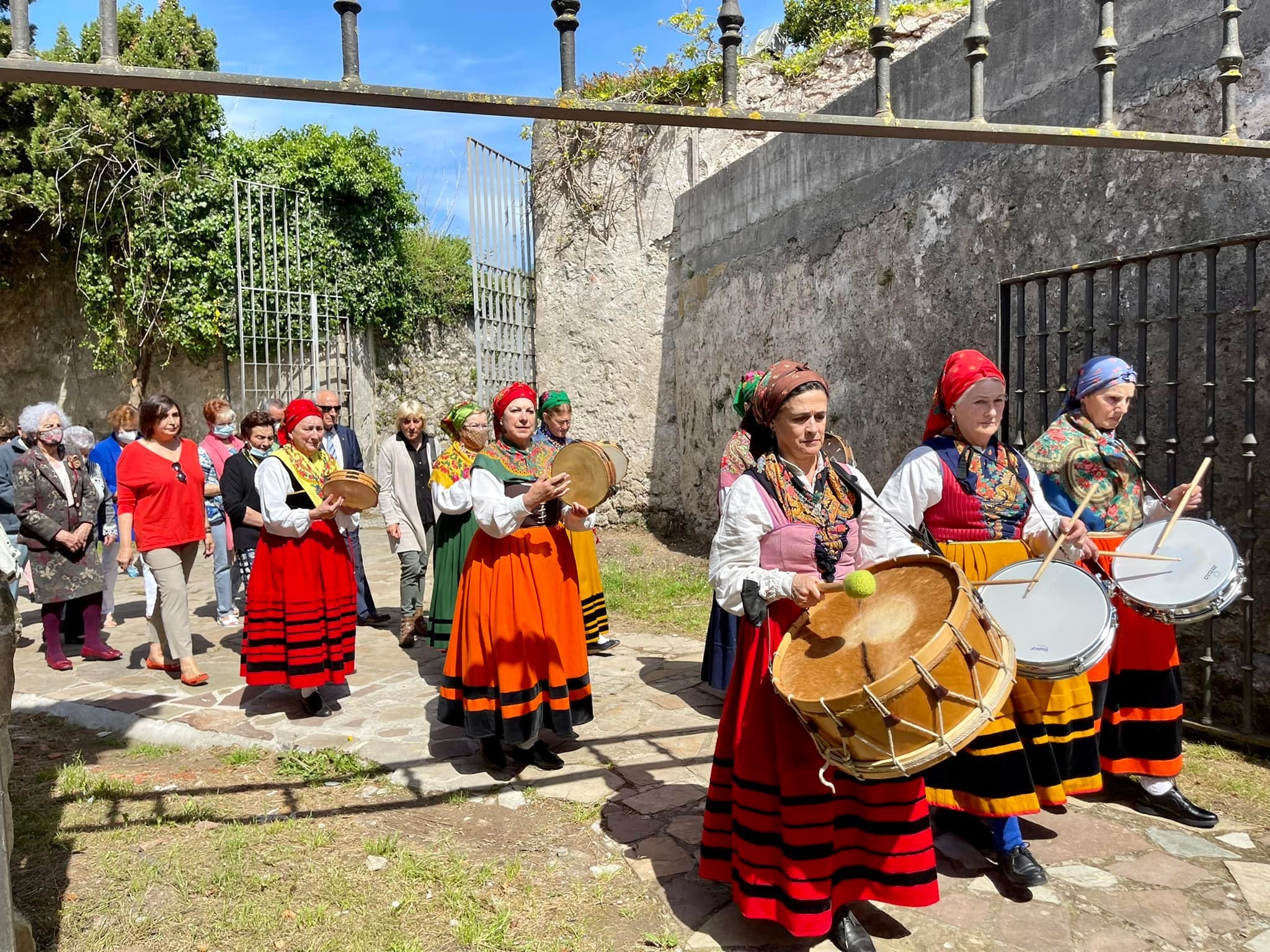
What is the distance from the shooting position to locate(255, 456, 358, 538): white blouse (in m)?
5.01

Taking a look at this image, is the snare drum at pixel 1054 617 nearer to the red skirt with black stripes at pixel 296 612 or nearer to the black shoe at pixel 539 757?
the black shoe at pixel 539 757

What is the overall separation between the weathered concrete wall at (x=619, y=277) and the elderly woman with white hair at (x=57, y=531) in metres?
5.99

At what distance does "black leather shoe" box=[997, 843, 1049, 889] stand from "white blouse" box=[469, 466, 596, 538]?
2.23 meters

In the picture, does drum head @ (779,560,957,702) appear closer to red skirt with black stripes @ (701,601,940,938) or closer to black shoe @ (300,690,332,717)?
red skirt with black stripes @ (701,601,940,938)

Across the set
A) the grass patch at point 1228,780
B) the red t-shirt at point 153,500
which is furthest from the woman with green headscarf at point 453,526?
the grass patch at point 1228,780

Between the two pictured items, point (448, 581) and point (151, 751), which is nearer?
point (151, 751)

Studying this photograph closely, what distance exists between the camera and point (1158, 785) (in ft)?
12.4

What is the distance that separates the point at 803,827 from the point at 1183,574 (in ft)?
6.19

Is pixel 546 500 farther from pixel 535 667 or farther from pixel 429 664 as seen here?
pixel 429 664

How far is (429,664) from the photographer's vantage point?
6344mm

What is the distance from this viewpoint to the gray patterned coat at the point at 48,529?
6.37 m

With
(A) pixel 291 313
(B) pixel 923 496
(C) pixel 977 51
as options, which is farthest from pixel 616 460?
(A) pixel 291 313

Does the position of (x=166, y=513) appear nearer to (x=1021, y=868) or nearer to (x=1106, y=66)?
(x=1021, y=868)

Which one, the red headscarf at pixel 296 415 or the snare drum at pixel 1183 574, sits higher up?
the red headscarf at pixel 296 415
